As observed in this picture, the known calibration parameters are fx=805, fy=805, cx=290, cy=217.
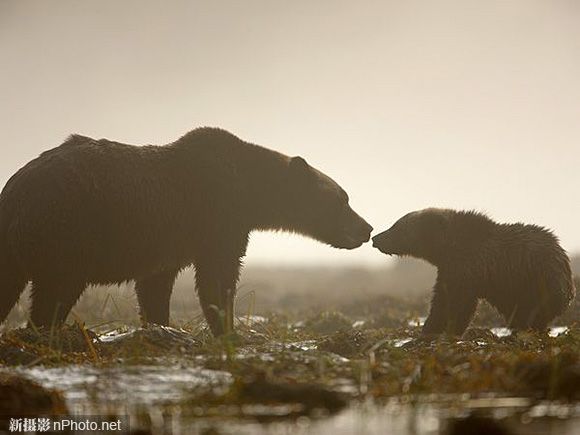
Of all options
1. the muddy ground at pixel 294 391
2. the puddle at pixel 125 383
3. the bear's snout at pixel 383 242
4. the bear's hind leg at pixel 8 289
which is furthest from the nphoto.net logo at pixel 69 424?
the bear's snout at pixel 383 242

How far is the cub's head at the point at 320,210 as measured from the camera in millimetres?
11930

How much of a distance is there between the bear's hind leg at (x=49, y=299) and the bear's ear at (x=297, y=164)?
412 cm

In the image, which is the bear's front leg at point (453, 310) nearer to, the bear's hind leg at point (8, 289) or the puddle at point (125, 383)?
the bear's hind leg at point (8, 289)

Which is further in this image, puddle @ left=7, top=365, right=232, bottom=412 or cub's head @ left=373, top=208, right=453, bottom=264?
cub's head @ left=373, top=208, right=453, bottom=264

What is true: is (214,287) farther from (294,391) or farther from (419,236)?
(294,391)

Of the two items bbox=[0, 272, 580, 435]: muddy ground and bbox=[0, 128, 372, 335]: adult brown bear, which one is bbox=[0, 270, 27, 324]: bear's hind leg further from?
bbox=[0, 272, 580, 435]: muddy ground

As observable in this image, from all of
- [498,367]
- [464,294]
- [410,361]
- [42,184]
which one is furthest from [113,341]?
[464,294]

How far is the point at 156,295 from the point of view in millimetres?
11070

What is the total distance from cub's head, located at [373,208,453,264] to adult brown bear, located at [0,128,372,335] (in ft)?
4.06

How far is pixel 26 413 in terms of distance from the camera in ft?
16.1

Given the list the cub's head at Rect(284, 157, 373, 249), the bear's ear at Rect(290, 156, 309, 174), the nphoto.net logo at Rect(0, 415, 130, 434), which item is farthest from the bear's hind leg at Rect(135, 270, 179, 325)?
the nphoto.net logo at Rect(0, 415, 130, 434)

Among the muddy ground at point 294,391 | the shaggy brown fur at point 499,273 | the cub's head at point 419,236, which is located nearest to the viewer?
the muddy ground at point 294,391

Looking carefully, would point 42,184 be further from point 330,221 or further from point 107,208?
point 330,221

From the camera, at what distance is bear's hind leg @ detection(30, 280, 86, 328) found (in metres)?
8.75
